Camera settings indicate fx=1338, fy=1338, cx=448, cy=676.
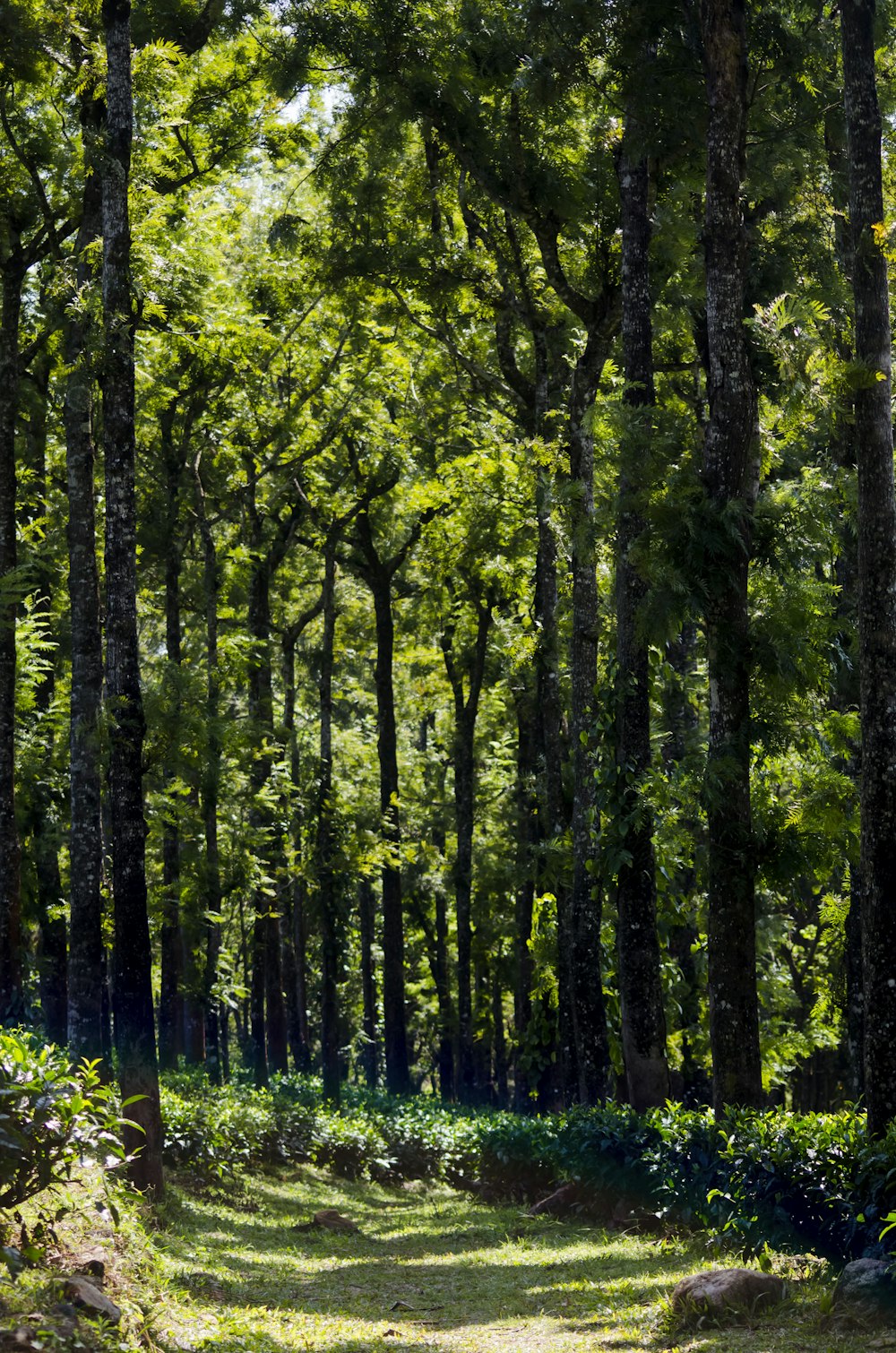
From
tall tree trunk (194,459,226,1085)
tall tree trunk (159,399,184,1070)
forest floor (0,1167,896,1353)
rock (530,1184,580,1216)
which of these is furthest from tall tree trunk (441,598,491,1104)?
rock (530,1184,580,1216)

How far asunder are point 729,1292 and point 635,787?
709 centimetres

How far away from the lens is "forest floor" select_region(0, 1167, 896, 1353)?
8.09m

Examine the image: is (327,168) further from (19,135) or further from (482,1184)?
(482,1184)

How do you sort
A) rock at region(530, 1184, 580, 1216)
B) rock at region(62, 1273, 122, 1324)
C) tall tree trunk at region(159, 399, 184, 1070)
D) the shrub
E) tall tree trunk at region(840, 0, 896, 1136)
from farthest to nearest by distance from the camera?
tall tree trunk at region(159, 399, 184, 1070) < rock at region(530, 1184, 580, 1216) < tall tree trunk at region(840, 0, 896, 1136) < the shrub < rock at region(62, 1273, 122, 1324)

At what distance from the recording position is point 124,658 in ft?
42.7

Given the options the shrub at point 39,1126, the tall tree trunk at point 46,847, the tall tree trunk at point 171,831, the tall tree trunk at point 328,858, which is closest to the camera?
the shrub at point 39,1126

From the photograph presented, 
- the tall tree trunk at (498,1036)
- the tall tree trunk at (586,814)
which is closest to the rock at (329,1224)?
the tall tree trunk at (586,814)

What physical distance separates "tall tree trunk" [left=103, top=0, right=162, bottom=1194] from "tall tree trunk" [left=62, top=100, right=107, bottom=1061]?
95 centimetres

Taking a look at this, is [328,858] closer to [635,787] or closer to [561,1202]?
[561,1202]

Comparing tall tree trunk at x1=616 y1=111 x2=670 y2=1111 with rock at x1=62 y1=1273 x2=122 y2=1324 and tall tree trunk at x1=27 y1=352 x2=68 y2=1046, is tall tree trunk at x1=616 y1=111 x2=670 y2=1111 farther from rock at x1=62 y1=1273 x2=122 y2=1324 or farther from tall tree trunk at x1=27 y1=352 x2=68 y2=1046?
tall tree trunk at x1=27 y1=352 x2=68 y2=1046

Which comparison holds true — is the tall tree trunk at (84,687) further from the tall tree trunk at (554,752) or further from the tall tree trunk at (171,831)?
the tall tree trunk at (554,752)

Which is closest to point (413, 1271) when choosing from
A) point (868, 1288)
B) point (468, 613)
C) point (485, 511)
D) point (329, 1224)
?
point (329, 1224)

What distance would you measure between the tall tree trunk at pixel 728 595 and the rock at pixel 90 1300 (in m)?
6.12

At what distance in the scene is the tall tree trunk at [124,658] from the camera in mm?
12648
